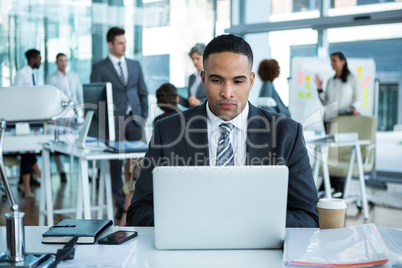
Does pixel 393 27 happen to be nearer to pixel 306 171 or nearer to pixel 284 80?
pixel 284 80

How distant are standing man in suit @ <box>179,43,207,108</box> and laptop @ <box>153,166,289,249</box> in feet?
11.0

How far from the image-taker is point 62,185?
646 cm

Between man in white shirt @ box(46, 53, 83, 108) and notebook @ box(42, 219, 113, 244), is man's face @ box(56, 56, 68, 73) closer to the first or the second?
man in white shirt @ box(46, 53, 83, 108)

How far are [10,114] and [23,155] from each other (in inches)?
194

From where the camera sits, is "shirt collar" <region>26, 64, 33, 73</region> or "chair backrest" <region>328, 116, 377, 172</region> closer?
"chair backrest" <region>328, 116, 377, 172</region>

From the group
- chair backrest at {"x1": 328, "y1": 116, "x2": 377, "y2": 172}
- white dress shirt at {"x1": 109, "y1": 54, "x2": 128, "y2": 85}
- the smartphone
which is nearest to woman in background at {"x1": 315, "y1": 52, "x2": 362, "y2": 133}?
chair backrest at {"x1": 328, "y1": 116, "x2": 377, "y2": 172}

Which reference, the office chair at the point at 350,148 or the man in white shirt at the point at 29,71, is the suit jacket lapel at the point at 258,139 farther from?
the man in white shirt at the point at 29,71

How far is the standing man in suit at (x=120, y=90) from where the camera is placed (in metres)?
4.45

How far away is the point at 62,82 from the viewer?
22.7 ft

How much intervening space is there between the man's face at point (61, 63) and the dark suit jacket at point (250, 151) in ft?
17.6

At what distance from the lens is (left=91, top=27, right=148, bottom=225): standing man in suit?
14.6ft

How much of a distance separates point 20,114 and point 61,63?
6045 mm

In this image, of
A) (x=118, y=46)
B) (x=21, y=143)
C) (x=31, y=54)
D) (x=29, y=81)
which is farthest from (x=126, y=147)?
(x=31, y=54)

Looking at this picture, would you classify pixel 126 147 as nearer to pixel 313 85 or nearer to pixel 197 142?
pixel 197 142
